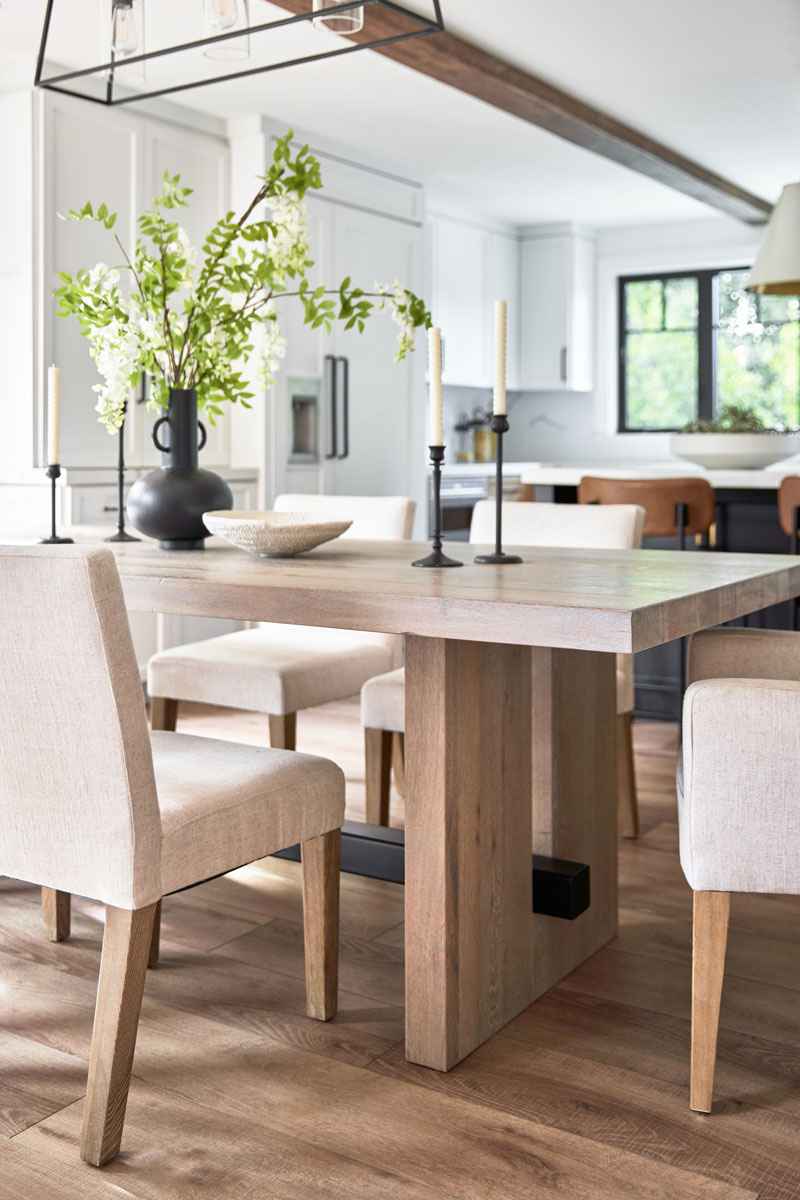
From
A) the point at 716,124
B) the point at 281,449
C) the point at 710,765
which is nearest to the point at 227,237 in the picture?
the point at 710,765

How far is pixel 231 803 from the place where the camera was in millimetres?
1715

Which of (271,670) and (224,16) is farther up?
(224,16)

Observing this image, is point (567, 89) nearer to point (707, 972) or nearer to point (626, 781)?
point (626, 781)

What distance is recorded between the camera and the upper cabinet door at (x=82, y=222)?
4.17 metres

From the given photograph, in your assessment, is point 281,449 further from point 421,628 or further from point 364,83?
point 421,628

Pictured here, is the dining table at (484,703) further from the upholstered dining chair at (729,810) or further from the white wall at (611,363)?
the white wall at (611,363)

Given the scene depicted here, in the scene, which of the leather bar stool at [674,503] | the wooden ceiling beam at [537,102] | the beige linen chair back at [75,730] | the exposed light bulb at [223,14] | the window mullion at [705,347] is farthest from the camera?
→ the window mullion at [705,347]

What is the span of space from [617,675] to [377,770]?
603 millimetres

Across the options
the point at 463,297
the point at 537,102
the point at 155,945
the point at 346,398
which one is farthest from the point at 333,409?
the point at 155,945

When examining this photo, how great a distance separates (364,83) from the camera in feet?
14.4

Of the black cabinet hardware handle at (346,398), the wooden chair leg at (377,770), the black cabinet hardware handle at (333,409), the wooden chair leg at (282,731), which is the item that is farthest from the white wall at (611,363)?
the wooden chair leg at (282,731)

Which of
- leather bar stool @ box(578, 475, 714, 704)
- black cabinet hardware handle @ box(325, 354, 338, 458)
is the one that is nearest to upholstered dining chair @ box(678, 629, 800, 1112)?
leather bar stool @ box(578, 475, 714, 704)

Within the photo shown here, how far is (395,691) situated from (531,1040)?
0.90m

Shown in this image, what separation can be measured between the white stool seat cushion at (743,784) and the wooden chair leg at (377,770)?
4.03 feet
